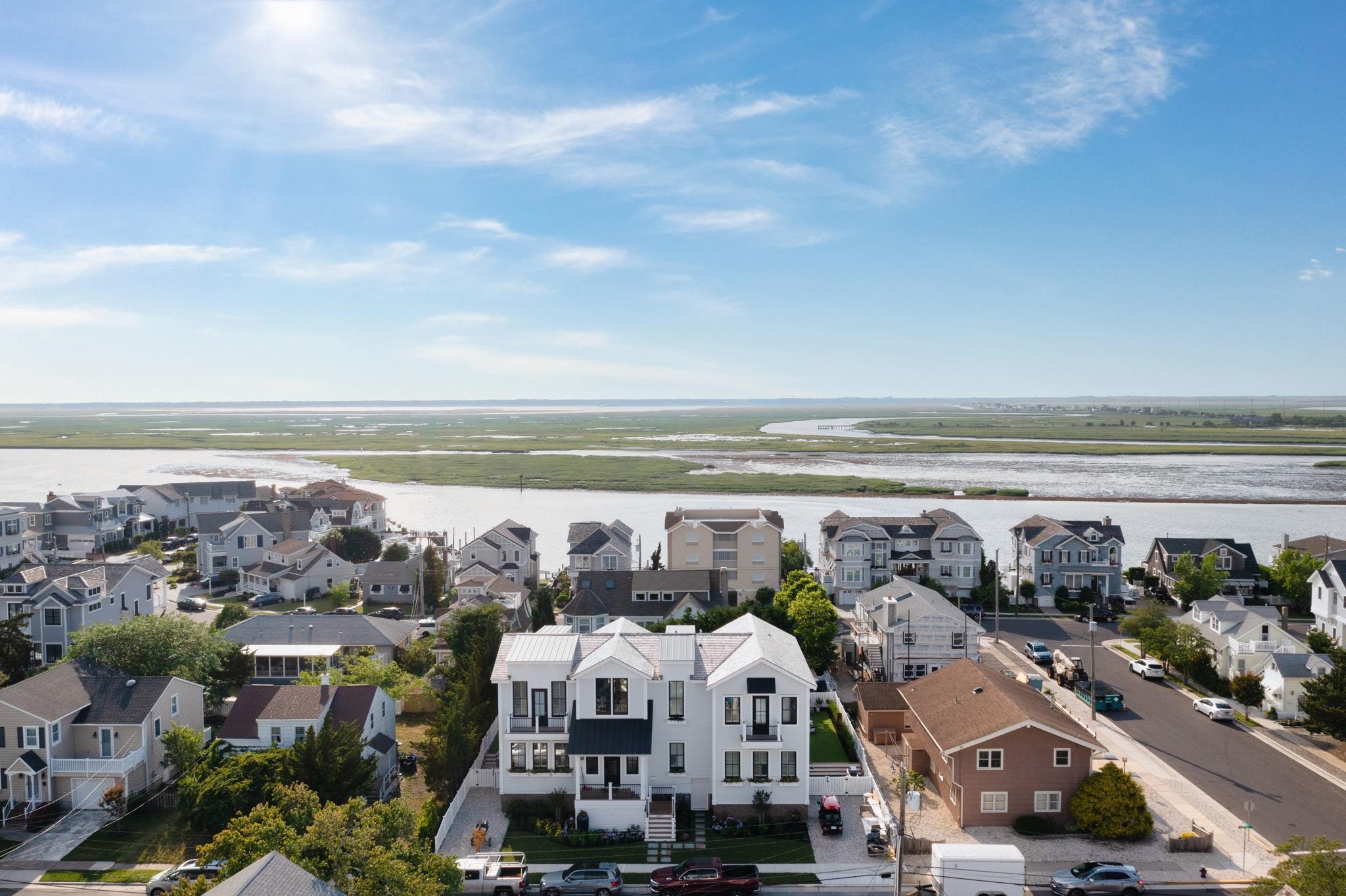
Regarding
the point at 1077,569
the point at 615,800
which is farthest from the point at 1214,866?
the point at 1077,569

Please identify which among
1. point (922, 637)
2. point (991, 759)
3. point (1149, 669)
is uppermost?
point (922, 637)

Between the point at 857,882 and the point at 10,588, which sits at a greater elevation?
the point at 10,588

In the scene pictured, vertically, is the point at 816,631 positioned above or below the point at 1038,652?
above

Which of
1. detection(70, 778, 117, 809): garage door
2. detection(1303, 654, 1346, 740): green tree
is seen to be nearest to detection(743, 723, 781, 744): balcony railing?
detection(70, 778, 117, 809): garage door

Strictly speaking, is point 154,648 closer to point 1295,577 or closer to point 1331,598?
point 1331,598

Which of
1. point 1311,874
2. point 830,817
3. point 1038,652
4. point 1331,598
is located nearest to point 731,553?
point 1038,652

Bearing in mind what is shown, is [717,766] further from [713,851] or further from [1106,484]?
[1106,484]
